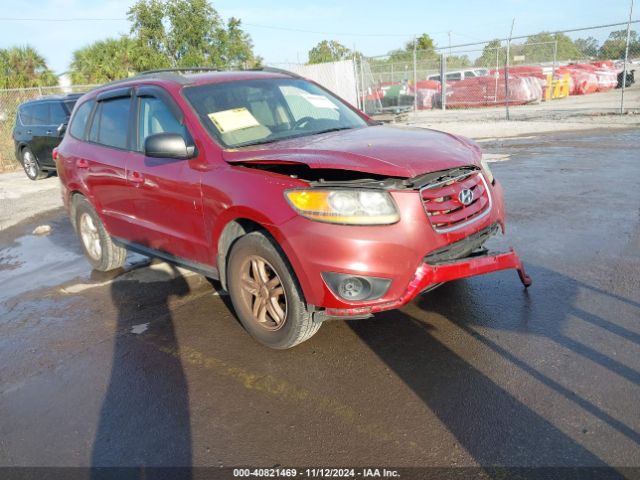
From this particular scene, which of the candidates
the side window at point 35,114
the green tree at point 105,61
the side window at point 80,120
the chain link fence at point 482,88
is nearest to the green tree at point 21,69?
the green tree at point 105,61

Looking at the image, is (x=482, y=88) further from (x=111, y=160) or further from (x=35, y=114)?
(x=111, y=160)

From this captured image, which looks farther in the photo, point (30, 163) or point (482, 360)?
point (30, 163)

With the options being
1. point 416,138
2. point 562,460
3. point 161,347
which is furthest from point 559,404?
point 161,347

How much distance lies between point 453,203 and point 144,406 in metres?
2.15

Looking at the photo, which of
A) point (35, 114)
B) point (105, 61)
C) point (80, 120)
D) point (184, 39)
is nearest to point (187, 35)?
point (184, 39)

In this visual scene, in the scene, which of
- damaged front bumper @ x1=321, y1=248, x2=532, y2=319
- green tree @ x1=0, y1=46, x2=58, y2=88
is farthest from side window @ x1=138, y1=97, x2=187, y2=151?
green tree @ x1=0, y1=46, x2=58, y2=88

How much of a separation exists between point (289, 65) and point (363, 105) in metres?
4.64

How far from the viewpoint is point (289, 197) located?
10.4 feet

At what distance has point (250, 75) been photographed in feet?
15.4

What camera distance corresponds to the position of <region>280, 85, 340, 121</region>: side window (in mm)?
4488

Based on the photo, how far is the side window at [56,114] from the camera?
12048 millimetres

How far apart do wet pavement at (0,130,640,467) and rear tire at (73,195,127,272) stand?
37 cm

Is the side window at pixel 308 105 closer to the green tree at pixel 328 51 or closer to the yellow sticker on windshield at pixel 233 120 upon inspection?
the yellow sticker on windshield at pixel 233 120

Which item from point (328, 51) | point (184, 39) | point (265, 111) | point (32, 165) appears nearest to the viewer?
point (265, 111)
